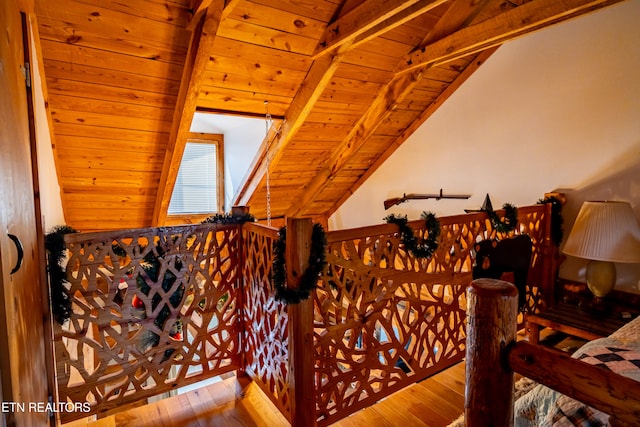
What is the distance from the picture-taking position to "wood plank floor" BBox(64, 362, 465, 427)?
75.2 inches

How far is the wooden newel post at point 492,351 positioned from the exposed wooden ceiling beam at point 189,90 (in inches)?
82.0

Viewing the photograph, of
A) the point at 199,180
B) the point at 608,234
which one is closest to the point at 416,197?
the point at 608,234

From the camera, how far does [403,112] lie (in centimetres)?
356

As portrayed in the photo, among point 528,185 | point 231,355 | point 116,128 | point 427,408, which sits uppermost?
point 116,128

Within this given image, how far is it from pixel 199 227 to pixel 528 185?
2.74 meters

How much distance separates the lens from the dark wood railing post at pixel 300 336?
1.59 meters

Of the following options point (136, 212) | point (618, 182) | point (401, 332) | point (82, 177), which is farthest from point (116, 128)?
point (618, 182)

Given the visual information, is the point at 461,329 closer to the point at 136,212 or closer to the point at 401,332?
the point at 401,332

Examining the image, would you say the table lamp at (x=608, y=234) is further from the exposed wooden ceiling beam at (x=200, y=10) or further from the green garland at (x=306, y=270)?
the exposed wooden ceiling beam at (x=200, y=10)

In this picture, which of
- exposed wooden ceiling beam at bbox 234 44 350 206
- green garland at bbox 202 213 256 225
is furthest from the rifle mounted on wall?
green garland at bbox 202 213 256 225

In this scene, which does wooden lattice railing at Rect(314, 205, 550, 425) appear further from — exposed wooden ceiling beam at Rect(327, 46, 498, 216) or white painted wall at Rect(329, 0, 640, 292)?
exposed wooden ceiling beam at Rect(327, 46, 498, 216)

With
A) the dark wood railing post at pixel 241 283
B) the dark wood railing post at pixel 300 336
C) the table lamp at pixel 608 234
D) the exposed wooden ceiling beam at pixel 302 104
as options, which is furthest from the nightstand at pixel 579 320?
the exposed wooden ceiling beam at pixel 302 104

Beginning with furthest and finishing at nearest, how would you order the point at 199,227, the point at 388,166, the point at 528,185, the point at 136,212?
1. the point at 388,166
2. the point at 136,212
3. the point at 528,185
4. the point at 199,227

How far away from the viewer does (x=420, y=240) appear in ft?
6.84
